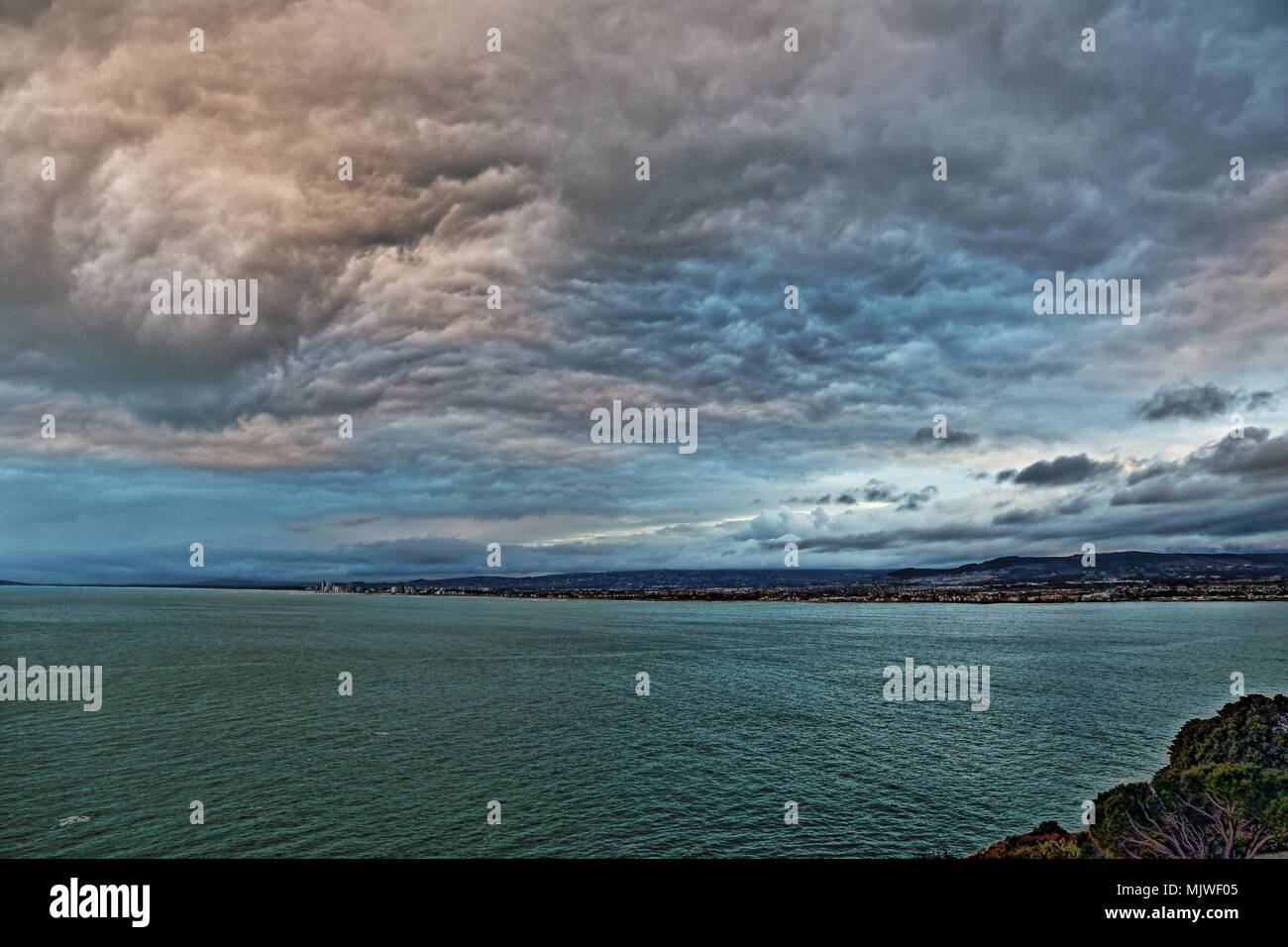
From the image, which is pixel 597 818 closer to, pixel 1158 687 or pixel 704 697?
pixel 704 697

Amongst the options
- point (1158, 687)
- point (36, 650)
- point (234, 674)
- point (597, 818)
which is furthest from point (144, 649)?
point (1158, 687)
